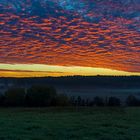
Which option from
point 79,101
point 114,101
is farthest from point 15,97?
point 114,101

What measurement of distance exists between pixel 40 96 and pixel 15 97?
3.10 meters

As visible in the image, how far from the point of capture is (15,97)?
5466cm

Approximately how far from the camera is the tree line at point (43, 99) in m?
53.8

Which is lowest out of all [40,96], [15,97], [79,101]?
[79,101]

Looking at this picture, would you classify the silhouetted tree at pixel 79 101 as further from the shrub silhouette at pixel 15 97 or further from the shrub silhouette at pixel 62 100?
the shrub silhouette at pixel 15 97

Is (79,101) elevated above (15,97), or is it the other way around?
(15,97)

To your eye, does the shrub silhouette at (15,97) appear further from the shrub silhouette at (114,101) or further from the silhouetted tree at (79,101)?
the shrub silhouette at (114,101)

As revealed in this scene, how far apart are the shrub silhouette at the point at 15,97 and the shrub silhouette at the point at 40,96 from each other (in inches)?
30.1

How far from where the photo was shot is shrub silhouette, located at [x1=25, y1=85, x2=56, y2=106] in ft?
177

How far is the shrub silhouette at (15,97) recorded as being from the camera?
5384cm

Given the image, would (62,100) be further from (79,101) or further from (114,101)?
(114,101)

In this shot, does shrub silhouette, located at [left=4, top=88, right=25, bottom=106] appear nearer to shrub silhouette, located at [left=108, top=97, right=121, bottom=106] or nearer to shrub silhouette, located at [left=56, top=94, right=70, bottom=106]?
shrub silhouette, located at [left=56, top=94, right=70, bottom=106]

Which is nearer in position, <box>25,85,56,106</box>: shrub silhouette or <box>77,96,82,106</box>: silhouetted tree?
<box>77,96,82,106</box>: silhouetted tree

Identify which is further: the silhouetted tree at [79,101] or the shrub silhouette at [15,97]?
the shrub silhouette at [15,97]
